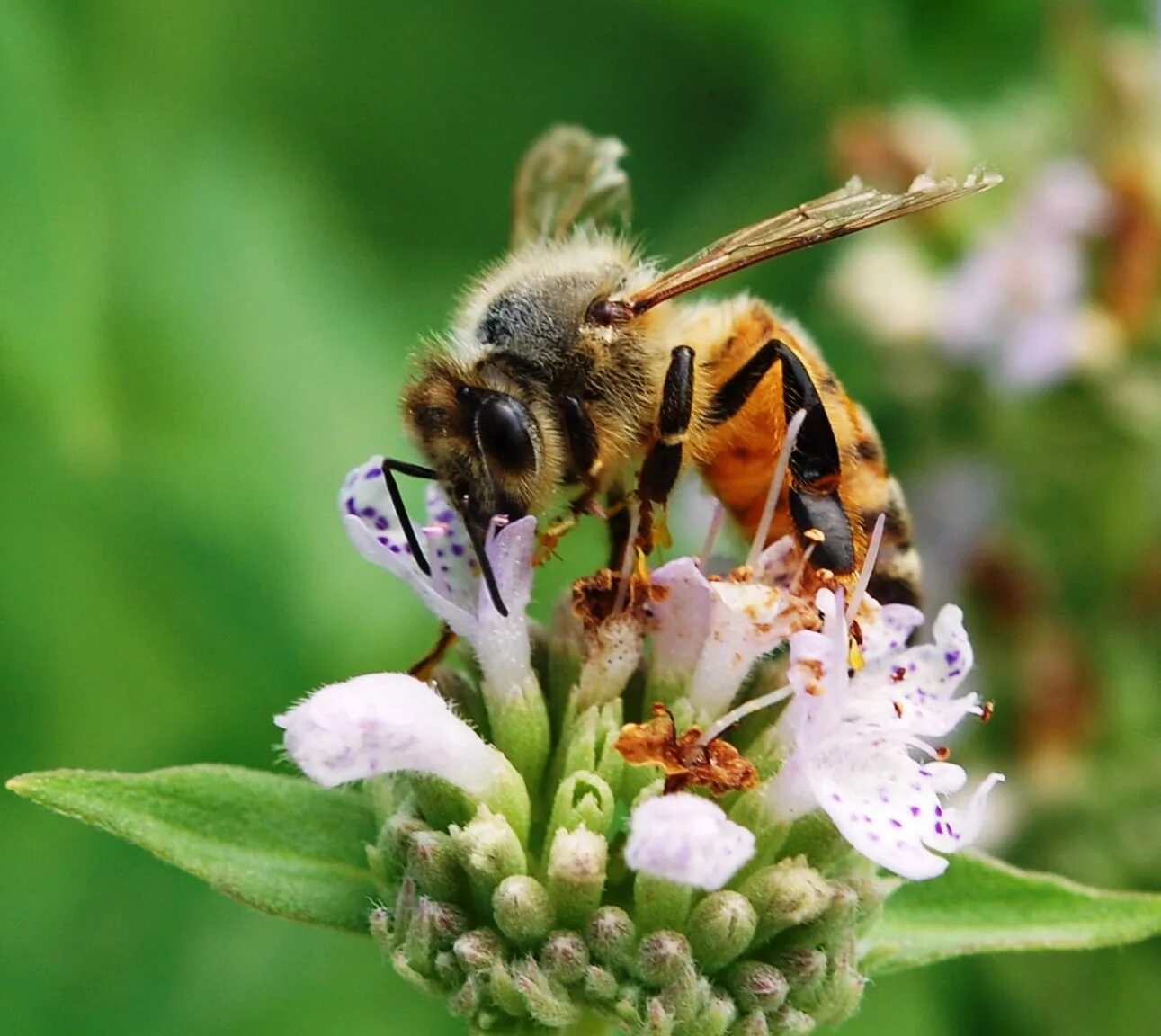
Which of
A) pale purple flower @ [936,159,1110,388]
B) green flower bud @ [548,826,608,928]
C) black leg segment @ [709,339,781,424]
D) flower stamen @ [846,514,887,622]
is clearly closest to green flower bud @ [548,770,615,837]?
green flower bud @ [548,826,608,928]

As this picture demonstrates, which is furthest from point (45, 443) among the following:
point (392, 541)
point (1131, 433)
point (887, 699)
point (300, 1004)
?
point (1131, 433)

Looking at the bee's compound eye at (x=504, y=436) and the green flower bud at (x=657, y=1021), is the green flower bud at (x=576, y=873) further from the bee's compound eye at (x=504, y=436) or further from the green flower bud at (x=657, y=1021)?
the bee's compound eye at (x=504, y=436)

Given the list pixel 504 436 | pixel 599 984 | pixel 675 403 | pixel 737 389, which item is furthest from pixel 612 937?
pixel 737 389

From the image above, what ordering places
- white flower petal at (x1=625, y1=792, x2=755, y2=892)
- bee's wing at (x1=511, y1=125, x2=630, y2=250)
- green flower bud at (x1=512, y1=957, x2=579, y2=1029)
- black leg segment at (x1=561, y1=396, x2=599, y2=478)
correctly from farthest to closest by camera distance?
bee's wing at (x1=511, y1=125, x2=630, y2=250), black leg segment at (x1=561, y1=396, x2=599, y2=478), green flower bud at (x1=512, y1=957, x2=579, y2=1029), white flower petal at (x1=625, y1=792, x2=755, y2=892)

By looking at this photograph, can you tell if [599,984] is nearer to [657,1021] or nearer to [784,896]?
[657,1021]

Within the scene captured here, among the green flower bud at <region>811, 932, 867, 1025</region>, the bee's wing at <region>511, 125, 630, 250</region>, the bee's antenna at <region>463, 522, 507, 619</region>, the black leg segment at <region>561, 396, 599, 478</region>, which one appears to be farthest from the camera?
the bee's wing at <region>511, 125, 630, 250</region>

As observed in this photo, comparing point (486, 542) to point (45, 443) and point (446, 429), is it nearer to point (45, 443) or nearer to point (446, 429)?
point (446, 429)

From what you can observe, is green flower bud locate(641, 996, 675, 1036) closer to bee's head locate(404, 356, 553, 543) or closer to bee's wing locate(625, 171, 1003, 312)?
bee's head locate(404, 356, 553, 543)

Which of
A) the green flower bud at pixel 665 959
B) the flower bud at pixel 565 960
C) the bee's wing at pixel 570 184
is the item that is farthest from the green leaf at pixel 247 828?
the bee's wing at pixel 570 184
